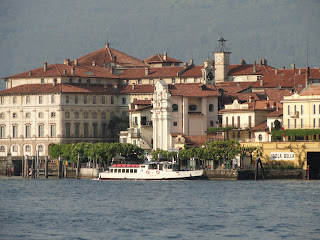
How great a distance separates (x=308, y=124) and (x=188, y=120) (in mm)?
21763

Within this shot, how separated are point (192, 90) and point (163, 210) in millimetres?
61154

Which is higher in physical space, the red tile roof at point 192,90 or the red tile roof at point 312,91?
the red tile roof at point 192,90

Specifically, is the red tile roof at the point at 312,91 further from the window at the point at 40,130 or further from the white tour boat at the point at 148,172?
the window at the point at 40,130

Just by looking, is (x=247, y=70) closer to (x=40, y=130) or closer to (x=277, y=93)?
(x=40, y=130)

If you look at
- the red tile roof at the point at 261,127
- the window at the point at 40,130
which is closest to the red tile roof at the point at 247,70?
the window at the point at 40,130

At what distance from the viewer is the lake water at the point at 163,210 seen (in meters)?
87.7

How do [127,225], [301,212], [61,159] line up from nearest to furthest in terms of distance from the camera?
[127,225] → [301,212] → [61,159]

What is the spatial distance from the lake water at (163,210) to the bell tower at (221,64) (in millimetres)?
61338

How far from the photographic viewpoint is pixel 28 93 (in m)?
187

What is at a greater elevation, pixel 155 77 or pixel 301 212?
pixel 155 77

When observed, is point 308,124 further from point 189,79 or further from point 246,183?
point 189,79

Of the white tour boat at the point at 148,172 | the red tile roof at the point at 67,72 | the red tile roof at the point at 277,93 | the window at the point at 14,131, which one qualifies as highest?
the red tile roof at the point at 67,72

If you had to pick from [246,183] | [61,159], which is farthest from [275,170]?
[61,159]

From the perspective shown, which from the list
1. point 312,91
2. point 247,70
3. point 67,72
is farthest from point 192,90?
point 247,70
